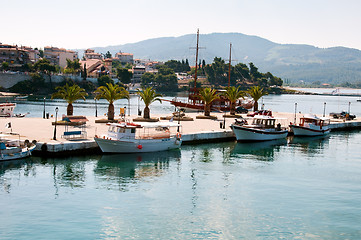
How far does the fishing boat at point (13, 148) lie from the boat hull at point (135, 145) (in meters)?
6.33

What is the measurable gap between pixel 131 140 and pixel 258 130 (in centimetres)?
2045

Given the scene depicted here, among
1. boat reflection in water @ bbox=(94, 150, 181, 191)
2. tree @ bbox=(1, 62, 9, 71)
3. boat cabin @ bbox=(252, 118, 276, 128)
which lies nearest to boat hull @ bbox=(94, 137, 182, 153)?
boat reflection in water @ bbox=(94, 150, 181, 191)

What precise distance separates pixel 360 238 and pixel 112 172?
20468 millimetres

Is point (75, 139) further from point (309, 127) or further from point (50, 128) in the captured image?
point (309, 127)

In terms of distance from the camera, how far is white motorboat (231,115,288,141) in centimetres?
5481

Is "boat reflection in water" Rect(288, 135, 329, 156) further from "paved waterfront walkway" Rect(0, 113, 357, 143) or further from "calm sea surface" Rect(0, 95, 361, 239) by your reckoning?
"paved waterfront walkway" Rect(0, 113, 357, 143)

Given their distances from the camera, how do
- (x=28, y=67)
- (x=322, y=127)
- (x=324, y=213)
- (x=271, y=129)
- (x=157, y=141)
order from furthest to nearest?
(x=28, y=67), (x=322, y=127), (x=271, y=129), (x=157, y=141), (x=324, y=213)

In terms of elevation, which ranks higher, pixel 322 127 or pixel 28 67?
pixel 28 67

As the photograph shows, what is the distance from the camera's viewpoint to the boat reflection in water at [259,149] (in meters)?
47.6

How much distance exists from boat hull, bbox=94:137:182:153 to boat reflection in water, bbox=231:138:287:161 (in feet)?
25.2

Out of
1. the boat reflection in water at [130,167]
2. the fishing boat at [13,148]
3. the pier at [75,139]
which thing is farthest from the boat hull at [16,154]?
the boat reflection in water at [130,167]

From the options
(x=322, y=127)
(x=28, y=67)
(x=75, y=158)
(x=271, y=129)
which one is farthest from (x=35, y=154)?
(x=28, y=67)

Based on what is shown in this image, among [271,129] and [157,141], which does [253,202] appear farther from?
[271,129]

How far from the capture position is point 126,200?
94.0ft
